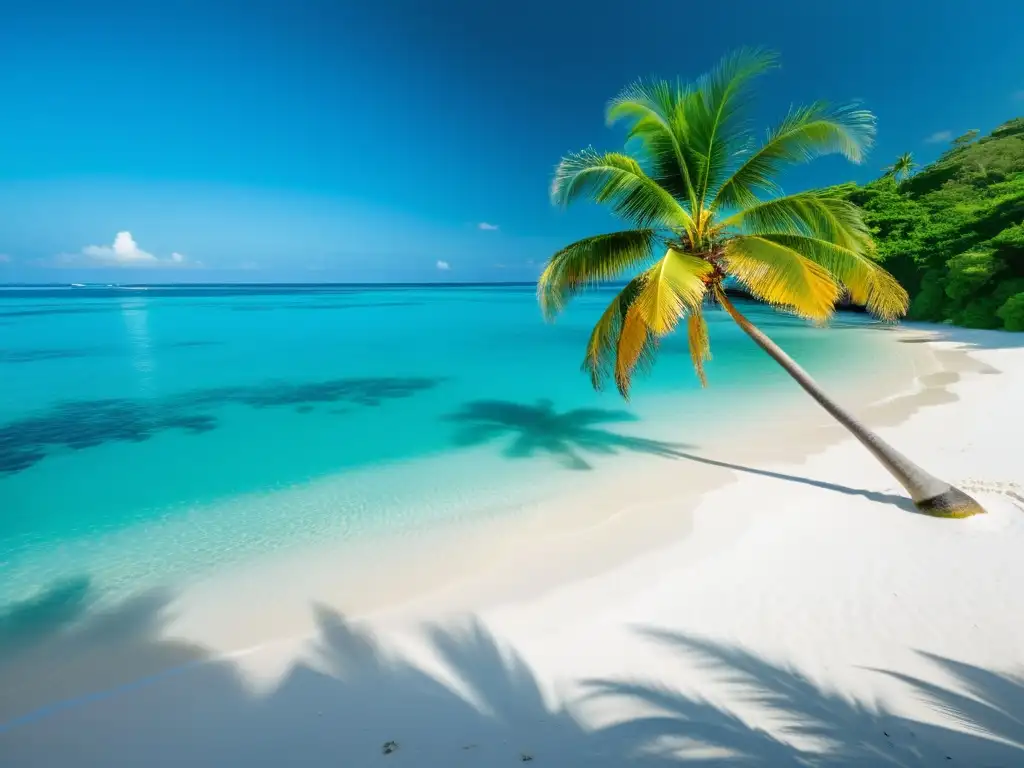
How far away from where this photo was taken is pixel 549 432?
1034cm

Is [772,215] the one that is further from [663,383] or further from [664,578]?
[663,383]

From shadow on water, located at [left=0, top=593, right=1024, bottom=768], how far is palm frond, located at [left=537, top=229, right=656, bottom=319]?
15.2 feet

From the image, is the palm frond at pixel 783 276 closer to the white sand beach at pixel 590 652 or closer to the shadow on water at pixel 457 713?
the white sand beach at pixel 590 652

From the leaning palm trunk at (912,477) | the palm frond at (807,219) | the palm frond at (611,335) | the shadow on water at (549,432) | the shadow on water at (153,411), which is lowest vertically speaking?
the shadow on water at (153,411)

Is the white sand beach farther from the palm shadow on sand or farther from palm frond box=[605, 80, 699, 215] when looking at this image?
palm frond box=[605, 80, 699, 215]

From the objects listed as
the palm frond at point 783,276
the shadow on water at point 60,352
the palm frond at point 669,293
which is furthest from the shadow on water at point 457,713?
the shadow on water at point 60,352

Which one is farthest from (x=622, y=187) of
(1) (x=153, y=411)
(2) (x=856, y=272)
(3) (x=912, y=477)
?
(1) (x=153, y=411)

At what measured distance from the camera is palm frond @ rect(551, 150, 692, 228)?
21.2 ft

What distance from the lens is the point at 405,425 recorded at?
11164 millimetres

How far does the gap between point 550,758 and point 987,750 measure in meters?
2.41

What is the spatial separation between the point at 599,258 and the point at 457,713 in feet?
18.1

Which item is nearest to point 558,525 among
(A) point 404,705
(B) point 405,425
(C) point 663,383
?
(A) point 404,705

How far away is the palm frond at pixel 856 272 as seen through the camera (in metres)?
5.76

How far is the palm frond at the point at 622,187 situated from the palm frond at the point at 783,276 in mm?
874
